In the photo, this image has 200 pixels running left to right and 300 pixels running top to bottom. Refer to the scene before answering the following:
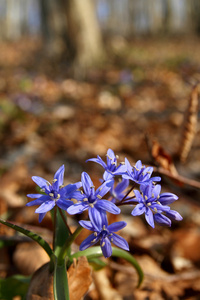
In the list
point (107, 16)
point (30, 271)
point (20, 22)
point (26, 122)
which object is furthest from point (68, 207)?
point (107, 16)

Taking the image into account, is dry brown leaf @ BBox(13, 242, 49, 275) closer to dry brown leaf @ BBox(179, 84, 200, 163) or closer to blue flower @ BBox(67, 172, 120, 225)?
blue flower @ BBox(67, 172, 120, 225)

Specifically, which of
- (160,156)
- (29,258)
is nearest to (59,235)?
(29,258)

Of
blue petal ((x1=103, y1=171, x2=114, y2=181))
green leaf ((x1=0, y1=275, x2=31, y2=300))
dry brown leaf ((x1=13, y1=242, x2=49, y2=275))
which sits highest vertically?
blue petal ((x1=103, y1=171, x2=114, y2=181))

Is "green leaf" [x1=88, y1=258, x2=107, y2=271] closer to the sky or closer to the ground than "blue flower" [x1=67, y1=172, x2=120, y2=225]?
closer to the ground

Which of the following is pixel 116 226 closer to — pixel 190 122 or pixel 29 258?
pixel 29 258

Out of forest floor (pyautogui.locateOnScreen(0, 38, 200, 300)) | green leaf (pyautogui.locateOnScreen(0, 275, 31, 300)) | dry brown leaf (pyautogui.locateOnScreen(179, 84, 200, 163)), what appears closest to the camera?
green leaf (pyautogui.locateOnScreen(0, 275, 31, 300))

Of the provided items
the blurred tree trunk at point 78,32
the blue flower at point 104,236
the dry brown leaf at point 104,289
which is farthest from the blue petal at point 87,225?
the blurred tree trunk at point 78,32

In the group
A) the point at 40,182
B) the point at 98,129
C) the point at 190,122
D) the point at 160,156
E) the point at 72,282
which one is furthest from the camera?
the point at 98,129

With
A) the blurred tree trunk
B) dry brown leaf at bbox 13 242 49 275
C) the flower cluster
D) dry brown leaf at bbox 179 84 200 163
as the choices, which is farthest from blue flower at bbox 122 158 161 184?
the blurred tree trunk

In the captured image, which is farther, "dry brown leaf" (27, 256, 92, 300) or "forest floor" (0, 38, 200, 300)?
"forest floor" (0, 38, 200, 300)
